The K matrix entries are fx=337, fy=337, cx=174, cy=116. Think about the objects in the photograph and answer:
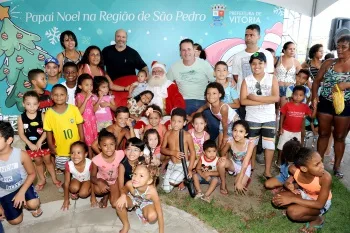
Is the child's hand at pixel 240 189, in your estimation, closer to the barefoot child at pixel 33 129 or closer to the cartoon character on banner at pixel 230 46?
the barefoot child at pixel 33 129

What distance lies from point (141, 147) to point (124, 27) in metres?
3.73

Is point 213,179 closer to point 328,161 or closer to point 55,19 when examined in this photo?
point 328,161

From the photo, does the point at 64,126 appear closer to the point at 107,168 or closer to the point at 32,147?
the point at 32,147

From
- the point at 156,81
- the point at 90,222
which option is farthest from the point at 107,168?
the point at 156,81

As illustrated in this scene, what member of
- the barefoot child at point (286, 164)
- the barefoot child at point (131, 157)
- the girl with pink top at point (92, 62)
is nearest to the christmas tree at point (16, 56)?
the girl with pink top at point (92, 62)

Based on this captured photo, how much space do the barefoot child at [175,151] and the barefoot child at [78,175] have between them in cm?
96

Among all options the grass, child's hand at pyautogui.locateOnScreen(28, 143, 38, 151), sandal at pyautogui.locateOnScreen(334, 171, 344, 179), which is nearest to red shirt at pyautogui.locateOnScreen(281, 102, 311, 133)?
sandal at pyautogui.locateOnScreen(334, 171, 344, 179)

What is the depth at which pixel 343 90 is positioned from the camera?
4.36m

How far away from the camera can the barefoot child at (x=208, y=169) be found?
424 cm

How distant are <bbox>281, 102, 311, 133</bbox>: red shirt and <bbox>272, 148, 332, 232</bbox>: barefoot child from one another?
1.23m

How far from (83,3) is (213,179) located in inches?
174

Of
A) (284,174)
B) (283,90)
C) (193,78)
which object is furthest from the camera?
(283,90)

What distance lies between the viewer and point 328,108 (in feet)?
15.0

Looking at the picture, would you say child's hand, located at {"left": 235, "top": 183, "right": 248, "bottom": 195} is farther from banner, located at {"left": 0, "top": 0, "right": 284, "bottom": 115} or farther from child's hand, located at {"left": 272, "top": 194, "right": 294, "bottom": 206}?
banner, located at {"left": 0, "top": 0, "right": 284, "bottom": 115}
